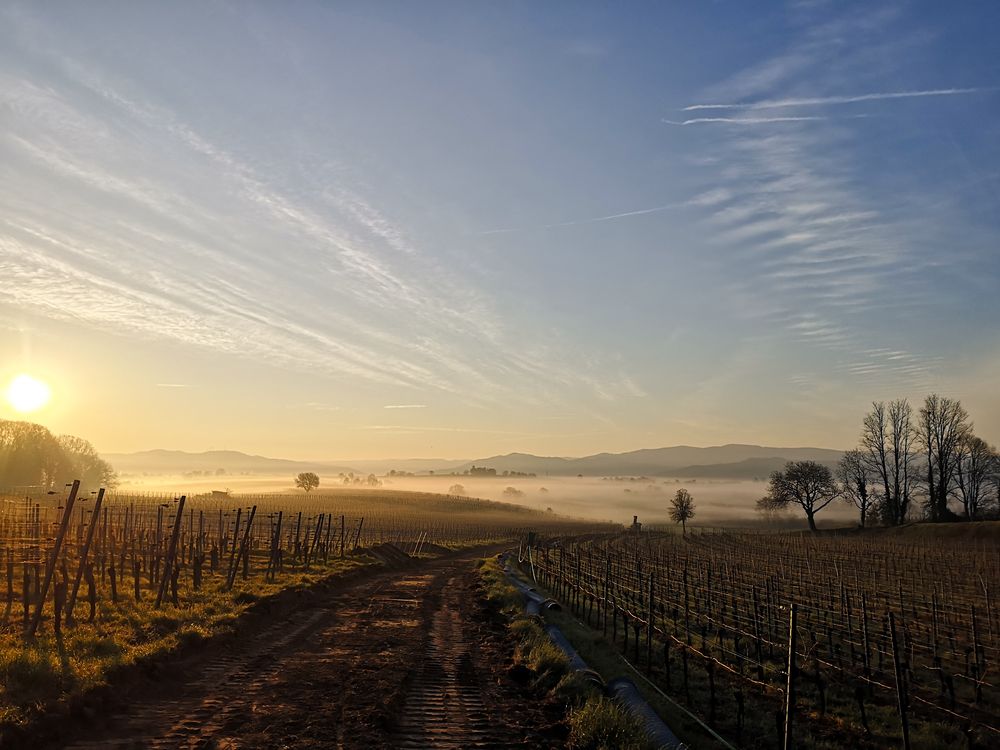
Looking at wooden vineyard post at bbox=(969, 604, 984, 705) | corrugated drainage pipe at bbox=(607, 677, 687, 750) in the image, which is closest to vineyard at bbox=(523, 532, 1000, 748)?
wooden vineyard post at bbox=(969, 604, 984, 705)

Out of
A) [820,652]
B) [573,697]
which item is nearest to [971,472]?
[820,652]

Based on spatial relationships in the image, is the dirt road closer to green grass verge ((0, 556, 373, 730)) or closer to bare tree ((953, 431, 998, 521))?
green grass verge ((0, 556, 373, 730))

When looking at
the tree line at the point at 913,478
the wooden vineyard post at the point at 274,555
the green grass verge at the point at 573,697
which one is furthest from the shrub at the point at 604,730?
the tree line at the point at 913,478

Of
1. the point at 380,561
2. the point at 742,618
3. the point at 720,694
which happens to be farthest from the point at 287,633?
the point at 380,561

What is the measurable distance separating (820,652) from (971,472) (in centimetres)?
6940

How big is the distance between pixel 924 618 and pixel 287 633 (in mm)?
18889

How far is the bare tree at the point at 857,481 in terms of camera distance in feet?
246

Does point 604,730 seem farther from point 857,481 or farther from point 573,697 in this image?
point 857,481

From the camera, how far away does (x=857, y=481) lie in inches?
2945

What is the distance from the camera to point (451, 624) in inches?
717

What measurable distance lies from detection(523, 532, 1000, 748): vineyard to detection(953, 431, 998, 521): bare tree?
42.7 meters

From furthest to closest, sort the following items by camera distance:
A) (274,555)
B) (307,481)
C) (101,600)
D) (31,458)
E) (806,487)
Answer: (307,481) < (31,458) < (806,487) < (274,555) < (101,600)

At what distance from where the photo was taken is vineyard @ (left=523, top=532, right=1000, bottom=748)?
36.3 feet

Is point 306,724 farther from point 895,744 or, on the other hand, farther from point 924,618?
point 924,618
